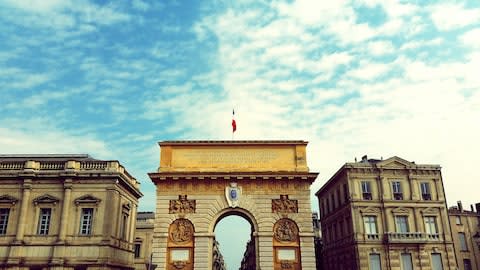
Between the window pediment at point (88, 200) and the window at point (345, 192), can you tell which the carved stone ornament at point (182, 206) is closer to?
the window pediment at point (88, 200)

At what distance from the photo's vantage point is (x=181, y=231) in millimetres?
25344

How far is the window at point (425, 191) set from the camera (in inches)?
1412

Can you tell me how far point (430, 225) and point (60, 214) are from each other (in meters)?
31.6

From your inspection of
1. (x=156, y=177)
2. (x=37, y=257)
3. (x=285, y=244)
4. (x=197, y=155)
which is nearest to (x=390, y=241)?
(x=285, y=244)

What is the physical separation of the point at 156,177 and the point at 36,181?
1087cm

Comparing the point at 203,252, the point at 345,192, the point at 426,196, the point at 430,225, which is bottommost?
the point at 203,252

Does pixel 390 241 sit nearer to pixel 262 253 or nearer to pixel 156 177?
pixel 262 253

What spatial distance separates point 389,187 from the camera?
35.8 m

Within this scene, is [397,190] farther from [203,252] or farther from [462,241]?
[203,252]

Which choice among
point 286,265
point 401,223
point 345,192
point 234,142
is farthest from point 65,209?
point 401,223

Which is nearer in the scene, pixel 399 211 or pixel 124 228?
pixel 124 228

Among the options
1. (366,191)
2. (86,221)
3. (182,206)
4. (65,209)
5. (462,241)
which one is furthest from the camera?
(462,241)

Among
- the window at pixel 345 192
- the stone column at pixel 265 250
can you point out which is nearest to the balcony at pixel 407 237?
the window at pixel 345 192

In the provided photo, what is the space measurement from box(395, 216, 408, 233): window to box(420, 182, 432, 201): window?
2.86m
